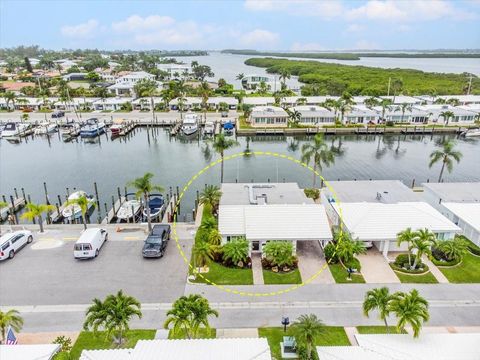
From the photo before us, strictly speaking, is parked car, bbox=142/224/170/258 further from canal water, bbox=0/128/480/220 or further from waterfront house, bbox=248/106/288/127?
waterfront house, bbox=248/106/288/127

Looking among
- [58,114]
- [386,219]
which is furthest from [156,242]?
[58,114]

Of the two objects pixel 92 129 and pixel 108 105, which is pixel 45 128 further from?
pixel 108 105

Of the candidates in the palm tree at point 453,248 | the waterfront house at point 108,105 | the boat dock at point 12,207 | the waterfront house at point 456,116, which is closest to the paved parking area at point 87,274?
the boat dock at point 12,207

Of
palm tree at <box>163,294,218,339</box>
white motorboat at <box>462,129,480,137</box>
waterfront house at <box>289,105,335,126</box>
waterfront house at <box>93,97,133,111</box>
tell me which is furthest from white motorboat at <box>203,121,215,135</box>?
palm tree at <box>163,294,218,339</box>

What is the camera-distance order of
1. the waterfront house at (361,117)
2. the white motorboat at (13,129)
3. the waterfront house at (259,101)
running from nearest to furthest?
the white motorboat at (13,129)
the waterfront house at (361,117)
the waterfront house at (259,101)

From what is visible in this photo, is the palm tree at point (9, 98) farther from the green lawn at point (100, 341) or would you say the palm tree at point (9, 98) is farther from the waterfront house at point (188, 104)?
the green lawn at point (100, 341)
